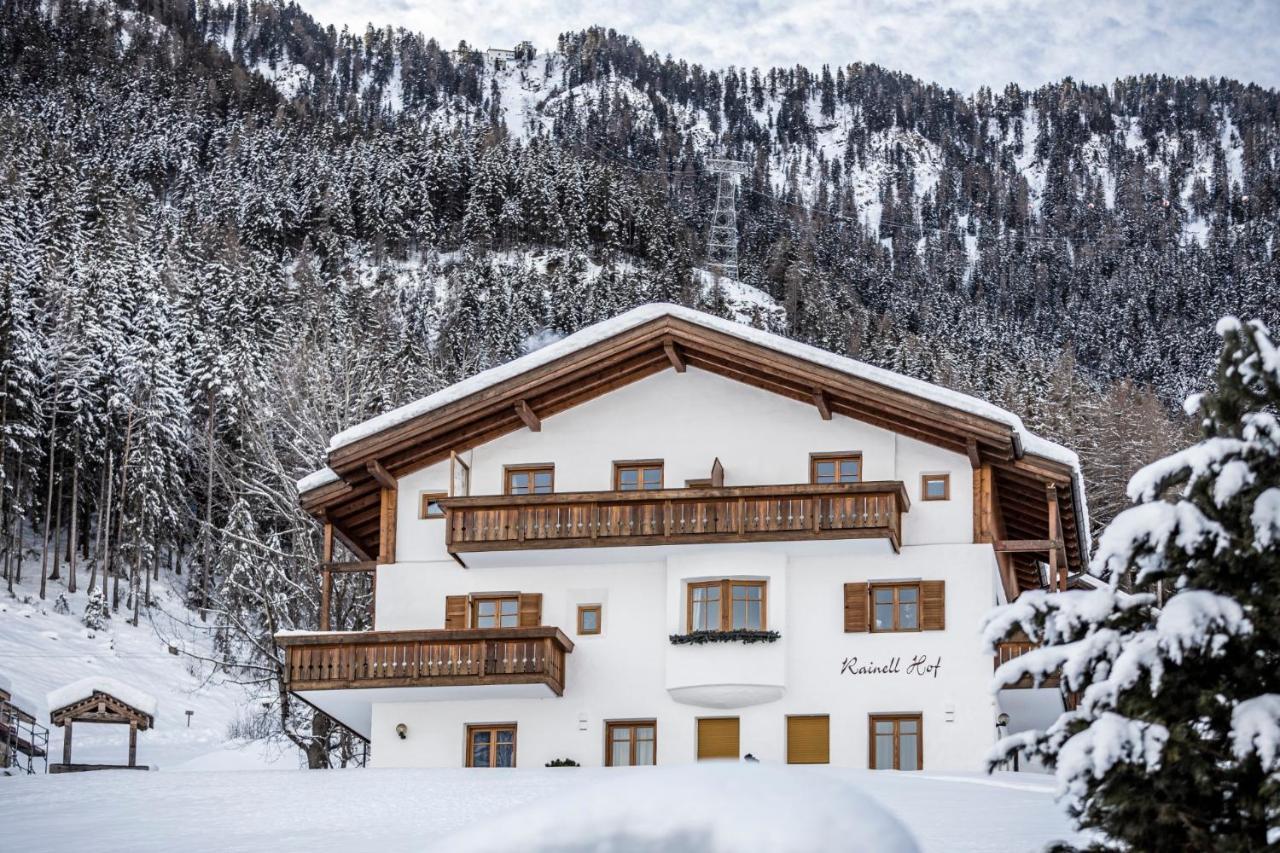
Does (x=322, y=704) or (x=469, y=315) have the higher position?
(x=469, y=315)

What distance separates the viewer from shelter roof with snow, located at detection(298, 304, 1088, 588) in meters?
30.3

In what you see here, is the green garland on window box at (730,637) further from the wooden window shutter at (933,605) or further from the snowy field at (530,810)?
the snowy field at (530,810)

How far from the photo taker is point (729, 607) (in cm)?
3091

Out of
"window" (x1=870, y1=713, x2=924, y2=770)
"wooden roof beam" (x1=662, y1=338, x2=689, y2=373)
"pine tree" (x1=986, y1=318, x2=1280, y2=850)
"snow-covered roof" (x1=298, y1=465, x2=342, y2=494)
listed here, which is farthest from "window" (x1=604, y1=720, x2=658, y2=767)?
"pine tree" (x1=986, y1=318, x2=1280, y2=850)

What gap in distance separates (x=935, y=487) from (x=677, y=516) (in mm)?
4463

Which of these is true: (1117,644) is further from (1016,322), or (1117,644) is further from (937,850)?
(1016,322)

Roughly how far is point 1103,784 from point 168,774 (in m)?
17.0

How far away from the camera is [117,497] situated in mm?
76375

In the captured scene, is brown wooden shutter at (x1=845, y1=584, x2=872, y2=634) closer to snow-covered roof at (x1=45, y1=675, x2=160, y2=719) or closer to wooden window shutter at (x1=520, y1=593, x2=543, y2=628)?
wooden window shutter at (x1=520, y1=593, x2=543, y2=628)

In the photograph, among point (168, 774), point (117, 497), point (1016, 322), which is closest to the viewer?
point (168, 774)

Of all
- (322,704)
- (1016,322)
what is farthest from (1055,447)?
→ (1016,322)

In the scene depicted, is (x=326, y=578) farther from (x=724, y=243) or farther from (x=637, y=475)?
(x=724, y=243)

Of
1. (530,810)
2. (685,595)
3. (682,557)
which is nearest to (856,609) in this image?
(685,595)

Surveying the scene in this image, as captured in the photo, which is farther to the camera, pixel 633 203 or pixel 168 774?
pixel 633 203
